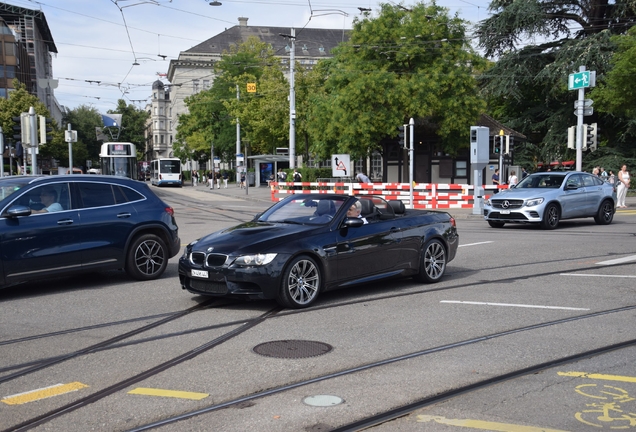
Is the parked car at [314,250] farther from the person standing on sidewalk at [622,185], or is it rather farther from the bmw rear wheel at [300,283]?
the person standing on sidewalk at [622,185]

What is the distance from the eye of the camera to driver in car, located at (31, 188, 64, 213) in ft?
32.5

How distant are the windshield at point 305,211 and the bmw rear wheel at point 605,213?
45.5 ft

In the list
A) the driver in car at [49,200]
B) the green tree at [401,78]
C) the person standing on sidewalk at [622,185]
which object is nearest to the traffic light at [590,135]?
the person standing on sidewalk at [622,185]

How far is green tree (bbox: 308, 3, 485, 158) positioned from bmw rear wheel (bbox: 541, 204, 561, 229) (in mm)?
20366

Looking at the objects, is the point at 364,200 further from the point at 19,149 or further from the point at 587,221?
the point at 19,149

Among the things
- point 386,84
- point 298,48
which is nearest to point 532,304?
point 386,84

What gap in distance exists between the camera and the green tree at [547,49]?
145 ft

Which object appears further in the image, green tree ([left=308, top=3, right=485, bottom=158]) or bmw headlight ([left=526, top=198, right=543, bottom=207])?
green tree ([left=308, top=3, right=485, bottom=158])

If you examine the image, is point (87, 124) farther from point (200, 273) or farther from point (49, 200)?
point (200, 273)

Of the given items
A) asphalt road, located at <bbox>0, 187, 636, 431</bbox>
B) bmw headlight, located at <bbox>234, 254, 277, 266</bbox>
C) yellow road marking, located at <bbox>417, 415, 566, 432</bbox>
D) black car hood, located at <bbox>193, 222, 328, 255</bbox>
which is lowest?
asphalt road, located at <bbox>0, 187, 636, 431</bbox>

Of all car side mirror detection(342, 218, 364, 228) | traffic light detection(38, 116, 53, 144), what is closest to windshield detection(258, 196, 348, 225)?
car side mirror detection(342, 218, 364, 228)

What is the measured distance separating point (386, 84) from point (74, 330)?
34.3 meters

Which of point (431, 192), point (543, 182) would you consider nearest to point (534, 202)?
point (543, 182)

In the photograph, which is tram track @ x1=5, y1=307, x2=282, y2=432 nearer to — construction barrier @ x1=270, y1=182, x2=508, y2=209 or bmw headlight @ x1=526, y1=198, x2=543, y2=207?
bmw headlight @ x1=526, y1=198, x2=543, y2=207
